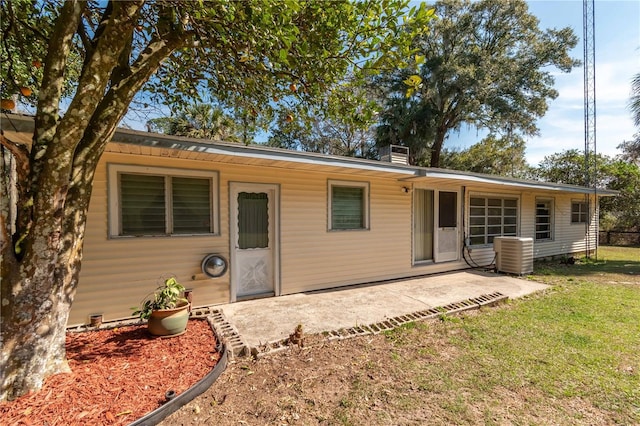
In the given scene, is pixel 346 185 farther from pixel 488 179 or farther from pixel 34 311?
pixel 34 311

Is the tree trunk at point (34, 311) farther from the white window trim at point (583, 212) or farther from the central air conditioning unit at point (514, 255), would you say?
the white window trim at point (583, 212)

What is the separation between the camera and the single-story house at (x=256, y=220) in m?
3.91

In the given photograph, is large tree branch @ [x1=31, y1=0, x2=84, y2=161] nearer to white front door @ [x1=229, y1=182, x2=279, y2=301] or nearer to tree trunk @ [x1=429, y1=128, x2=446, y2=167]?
white front door @ [x1=229, y1=182, x2=279, y2=301]

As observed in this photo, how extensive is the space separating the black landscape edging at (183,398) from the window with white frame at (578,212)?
13.5m

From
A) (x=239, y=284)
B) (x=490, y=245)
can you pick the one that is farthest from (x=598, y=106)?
(x=239, y=284)

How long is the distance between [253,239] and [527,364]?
13.3 feet

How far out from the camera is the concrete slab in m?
3.85

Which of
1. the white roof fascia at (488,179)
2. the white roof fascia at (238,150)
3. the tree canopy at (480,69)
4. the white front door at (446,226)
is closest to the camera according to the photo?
the white roof fascia at (238,150)

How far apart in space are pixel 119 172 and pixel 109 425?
3130 mm

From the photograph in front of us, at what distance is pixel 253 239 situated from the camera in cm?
509

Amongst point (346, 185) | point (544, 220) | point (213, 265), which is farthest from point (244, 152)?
point (544, 220)

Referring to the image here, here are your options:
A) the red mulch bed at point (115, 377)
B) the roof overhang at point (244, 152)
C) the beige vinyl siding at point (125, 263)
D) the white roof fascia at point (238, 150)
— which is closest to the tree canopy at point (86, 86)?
the red mulch bed at point (115, 377)

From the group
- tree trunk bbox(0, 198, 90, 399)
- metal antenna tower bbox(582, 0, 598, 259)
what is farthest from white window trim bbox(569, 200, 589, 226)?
tree trunk bbox(0, 198, 90, 399)

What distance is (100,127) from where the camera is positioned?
8.13 feet
